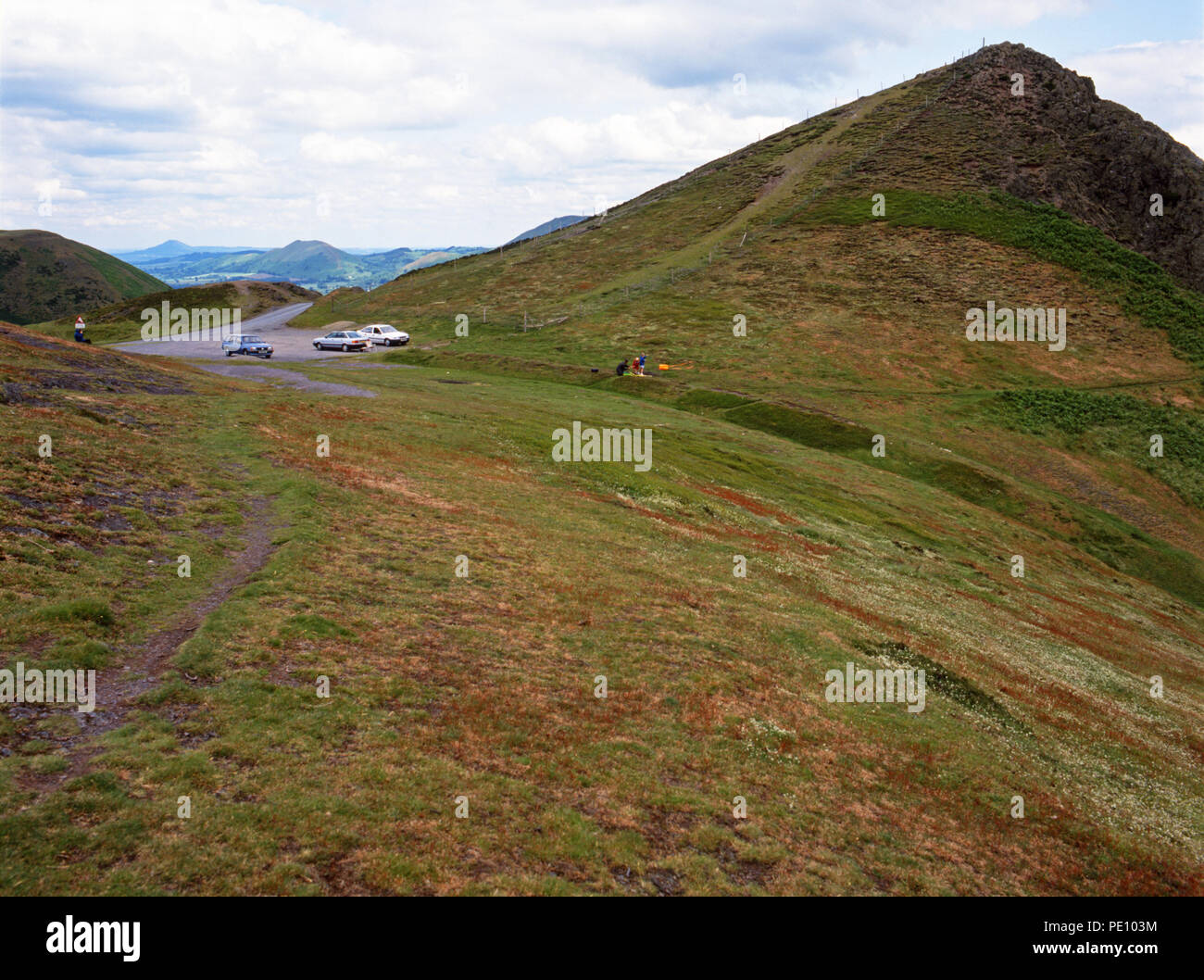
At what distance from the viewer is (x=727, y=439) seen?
67.3 meters

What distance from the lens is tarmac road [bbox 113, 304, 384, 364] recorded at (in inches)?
3438

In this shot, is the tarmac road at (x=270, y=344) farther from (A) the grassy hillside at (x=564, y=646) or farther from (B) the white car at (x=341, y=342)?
(A) the grassy hillside at (x=564, y=646)

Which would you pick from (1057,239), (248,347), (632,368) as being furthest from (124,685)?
(1057,239)

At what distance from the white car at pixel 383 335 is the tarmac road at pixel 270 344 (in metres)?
1.52

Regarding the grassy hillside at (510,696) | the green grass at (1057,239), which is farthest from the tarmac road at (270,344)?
the green grass at (1057,239)

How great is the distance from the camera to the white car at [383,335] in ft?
333

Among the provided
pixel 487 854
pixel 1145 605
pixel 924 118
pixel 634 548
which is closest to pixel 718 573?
pixel 634 548

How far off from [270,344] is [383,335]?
15.5m

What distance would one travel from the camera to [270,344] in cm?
9844

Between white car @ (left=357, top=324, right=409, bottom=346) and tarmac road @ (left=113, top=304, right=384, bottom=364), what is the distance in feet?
5.00

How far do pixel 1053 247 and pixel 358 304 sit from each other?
426 ft

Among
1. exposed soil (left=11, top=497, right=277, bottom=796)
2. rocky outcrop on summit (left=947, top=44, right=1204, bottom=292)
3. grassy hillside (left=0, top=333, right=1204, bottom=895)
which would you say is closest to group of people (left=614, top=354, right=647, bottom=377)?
grassy hillside (left=0, top=333, right=1204, bottom=895)

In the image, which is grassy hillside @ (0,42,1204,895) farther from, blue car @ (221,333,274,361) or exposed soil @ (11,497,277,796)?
blue car @ (221,333,274,361)

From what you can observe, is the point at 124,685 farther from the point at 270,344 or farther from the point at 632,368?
the point at 270,344
